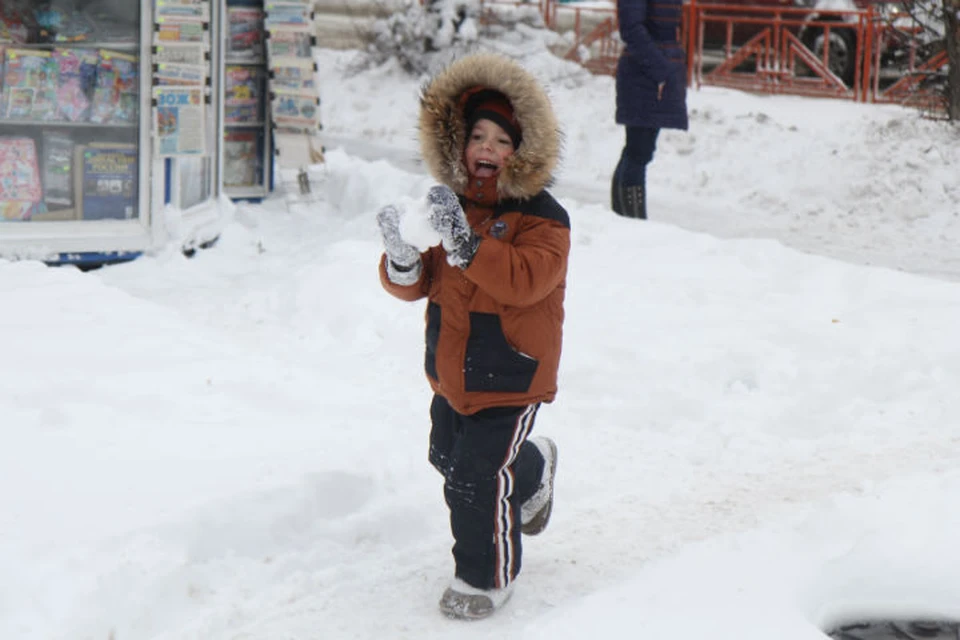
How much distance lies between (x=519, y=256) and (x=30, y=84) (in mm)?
5342

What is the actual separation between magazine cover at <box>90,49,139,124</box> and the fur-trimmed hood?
4789 millimetres

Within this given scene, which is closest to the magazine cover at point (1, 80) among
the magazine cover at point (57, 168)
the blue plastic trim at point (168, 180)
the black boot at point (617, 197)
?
the magazine cover at point (57, 168)

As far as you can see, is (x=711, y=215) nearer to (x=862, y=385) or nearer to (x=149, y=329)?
(x=862, y=385)

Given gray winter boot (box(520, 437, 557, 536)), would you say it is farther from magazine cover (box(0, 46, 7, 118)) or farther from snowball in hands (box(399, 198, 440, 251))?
magazine cover (box(0, 46, 7, 118))

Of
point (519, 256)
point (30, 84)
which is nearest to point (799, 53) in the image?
point (30, 84)

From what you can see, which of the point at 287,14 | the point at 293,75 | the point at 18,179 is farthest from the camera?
the point at 293,75

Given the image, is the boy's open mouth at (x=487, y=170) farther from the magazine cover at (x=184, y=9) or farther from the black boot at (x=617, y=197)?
the black boot at (x=617, y=197)

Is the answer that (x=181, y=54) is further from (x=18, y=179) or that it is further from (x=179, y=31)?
(x=18, y=179)

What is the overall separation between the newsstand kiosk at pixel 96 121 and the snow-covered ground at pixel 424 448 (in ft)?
1.18

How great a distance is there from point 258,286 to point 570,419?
2773 mm

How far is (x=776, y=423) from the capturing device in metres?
5.41

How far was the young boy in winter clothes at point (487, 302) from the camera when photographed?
3535 millimetres

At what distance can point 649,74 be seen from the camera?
862 cm

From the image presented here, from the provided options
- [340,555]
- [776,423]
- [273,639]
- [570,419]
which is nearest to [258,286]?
[570,419]
